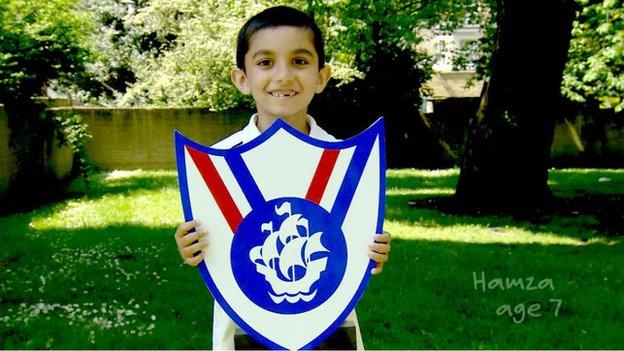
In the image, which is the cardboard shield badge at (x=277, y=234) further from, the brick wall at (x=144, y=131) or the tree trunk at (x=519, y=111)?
the brick wall at (x=144, y=131)

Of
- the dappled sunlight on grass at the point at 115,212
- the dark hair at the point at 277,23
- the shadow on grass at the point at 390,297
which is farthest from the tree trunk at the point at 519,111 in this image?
the dark hair at the point at 277,23

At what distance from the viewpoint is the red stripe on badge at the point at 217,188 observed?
2051 mm

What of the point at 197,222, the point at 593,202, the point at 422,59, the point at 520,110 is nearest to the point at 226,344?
the point at 197,222

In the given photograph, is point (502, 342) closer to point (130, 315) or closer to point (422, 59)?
point (130, 315)

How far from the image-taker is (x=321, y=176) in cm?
207

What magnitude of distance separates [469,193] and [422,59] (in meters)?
8.93

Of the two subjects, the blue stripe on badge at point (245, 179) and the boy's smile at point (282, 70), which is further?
the boy's smile at point (282, 70)

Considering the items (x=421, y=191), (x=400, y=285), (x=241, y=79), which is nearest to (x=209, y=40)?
(x=421, y=191)

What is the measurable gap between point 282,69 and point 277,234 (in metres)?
0.50

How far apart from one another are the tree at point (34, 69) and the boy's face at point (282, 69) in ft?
27.3

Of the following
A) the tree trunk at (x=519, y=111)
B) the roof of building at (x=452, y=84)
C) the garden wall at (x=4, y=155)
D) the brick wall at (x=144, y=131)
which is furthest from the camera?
the roof of building at (x=452, y=84)

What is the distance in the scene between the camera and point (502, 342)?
14.6 feet

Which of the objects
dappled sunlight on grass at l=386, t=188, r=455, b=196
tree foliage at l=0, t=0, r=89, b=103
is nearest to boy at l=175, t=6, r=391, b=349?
tree foliage at l=0, t=0, r=89, b=103

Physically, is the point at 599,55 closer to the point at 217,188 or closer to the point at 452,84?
the point at 452,84
